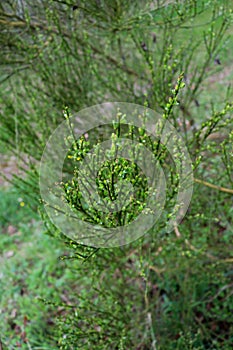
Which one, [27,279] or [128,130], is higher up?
[128,130]

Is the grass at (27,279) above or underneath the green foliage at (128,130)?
underneath

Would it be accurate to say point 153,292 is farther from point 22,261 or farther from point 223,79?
point 223,79

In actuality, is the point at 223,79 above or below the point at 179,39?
below

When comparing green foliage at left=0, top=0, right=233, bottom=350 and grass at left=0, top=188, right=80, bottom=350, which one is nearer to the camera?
green foliage at left=0, top=0, right=233, bottom=350

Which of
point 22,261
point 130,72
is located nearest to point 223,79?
point 130,72

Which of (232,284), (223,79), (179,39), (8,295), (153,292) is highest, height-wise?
(179,39)

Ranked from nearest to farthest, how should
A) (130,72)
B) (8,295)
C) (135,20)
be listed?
(135,20) → (130,72) → (8,295)

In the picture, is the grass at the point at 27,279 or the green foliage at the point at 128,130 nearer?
the green foliage at the point at 128,130

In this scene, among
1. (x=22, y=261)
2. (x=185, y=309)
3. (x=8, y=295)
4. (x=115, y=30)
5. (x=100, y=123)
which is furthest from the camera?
(x=22, y=261)

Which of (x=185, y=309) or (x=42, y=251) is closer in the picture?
(x=185, y=309)

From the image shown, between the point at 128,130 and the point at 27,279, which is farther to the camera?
the point at 27,279

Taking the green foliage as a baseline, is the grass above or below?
below
